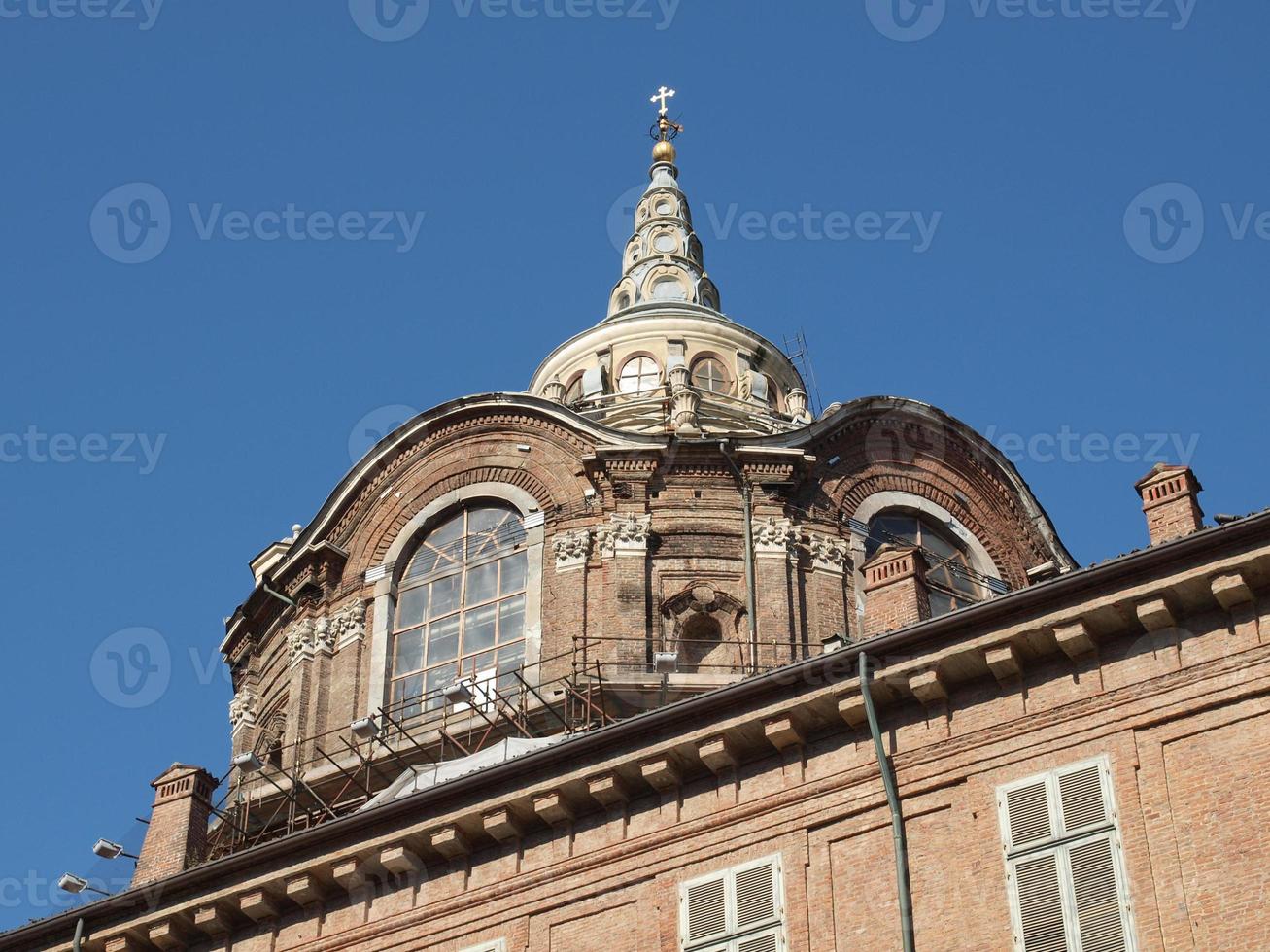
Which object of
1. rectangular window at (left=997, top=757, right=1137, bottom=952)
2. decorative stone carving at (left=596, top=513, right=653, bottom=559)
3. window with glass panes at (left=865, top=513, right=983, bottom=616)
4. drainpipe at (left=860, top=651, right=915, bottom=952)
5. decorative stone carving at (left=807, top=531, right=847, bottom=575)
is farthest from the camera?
window with glass panes at (left=865, top=513, right=983, bottom=616)

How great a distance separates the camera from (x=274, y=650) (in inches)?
1815

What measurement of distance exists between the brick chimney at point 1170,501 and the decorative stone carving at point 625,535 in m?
14.0

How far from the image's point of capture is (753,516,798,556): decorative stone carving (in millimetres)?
43219

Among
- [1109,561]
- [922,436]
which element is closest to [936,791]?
[1109,561]

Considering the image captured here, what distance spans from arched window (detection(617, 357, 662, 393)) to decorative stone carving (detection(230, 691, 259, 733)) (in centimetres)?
975

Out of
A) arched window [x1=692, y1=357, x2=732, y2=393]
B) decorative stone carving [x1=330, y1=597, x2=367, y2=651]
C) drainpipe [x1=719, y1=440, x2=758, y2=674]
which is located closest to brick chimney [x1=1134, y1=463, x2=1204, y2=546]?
drainpipe [x1=719, y1=440, x2=758, y2=674]

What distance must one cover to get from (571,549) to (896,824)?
1741cm

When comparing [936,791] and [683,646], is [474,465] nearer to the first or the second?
[683,646]

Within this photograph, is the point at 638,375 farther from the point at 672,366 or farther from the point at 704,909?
the point at 704,909

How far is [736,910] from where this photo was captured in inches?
1055

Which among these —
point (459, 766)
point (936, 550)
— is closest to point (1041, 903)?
point (459, 766)

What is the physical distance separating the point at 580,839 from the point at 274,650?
18663mm

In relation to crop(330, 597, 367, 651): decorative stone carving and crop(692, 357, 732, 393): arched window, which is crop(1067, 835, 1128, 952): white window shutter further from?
crop(692, 357, 732, 393): arched window

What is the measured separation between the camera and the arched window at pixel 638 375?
166ft
